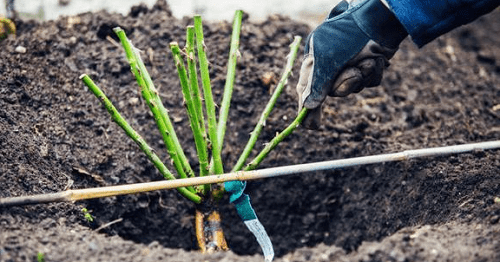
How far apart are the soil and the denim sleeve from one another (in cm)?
62

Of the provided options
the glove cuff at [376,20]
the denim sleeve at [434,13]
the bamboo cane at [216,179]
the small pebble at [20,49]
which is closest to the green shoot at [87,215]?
the bamboo cane at [216,179]

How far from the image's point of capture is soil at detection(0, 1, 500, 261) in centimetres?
170

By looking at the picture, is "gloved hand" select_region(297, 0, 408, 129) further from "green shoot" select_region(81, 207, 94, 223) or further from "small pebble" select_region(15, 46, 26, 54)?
"small pebble" select_region(15, 46, 26, 54)

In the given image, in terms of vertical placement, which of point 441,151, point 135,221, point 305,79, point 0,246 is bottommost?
point 441,151

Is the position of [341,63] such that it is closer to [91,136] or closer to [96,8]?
[91,136]

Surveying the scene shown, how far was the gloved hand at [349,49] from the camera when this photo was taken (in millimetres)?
1828

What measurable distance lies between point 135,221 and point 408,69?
6.31 ft

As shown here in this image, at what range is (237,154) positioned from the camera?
2387 millimetres

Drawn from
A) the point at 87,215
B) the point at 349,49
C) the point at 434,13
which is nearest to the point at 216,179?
the point at 87,215

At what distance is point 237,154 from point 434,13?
1.08m

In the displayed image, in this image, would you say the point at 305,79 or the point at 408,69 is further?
the point at 408,69

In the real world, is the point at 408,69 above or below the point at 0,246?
below

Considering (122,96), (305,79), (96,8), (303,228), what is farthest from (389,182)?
(96,8)

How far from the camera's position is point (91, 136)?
2.22 m
